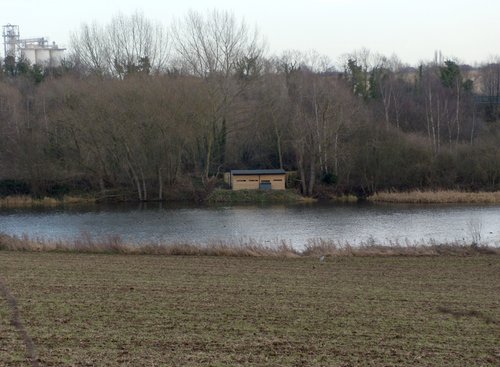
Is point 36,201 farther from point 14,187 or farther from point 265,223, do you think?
point 265,223

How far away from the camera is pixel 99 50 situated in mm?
62156

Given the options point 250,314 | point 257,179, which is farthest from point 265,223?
point 250,314

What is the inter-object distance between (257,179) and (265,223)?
15954mm

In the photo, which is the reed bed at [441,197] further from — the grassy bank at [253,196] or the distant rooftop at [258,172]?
the distant rooftop at [258,172]

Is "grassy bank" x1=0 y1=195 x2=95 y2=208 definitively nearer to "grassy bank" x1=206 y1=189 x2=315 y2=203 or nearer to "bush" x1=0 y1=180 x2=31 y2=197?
"bush" x1=0 y1=180 x2=31 y2=197

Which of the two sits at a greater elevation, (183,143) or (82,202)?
(183,143)

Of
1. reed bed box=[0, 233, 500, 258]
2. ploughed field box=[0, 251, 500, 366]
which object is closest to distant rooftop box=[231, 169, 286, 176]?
reed bed box=[0, 233, 500, 258]

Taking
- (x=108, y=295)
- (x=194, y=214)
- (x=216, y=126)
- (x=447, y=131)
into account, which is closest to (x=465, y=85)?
(x=447, y=131)

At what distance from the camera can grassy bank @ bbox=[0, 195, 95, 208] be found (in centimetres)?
4669

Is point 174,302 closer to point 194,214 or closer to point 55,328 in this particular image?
point 55,328

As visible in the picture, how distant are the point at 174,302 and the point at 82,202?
36.4 meters

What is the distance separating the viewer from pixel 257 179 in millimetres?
49562

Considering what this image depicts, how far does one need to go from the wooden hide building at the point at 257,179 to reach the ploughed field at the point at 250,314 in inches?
1196

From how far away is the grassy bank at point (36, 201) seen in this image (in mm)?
46688
